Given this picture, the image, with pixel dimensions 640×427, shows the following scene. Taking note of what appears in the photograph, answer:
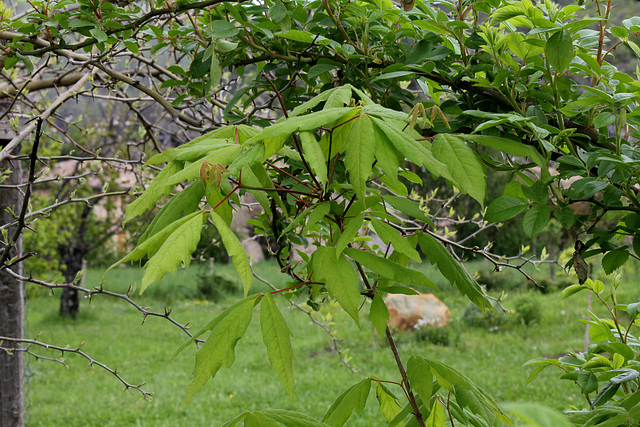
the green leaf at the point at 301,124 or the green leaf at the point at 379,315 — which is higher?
the green leaf at the point at 301,124

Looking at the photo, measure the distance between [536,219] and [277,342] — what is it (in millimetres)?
544

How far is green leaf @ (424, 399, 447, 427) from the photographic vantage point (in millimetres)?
987

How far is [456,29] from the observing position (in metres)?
1.02

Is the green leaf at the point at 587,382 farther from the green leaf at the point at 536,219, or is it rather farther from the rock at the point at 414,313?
the rock at the point at 414,313

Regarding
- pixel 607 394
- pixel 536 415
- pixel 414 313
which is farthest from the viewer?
pixel 414 313

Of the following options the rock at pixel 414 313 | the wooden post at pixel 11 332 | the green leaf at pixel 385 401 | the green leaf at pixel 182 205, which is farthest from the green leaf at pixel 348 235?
the rock at pixel 414 313

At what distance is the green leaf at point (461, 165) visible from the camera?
2.57 ft

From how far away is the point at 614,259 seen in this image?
110 centimetres

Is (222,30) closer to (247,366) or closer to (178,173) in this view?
(178,173)

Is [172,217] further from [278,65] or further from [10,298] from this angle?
[10,298]

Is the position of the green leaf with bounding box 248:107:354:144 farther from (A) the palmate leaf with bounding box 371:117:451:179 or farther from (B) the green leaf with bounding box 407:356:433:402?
(B) the green leaf with bounding box 407:356:433:402

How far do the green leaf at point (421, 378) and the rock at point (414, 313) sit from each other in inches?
268

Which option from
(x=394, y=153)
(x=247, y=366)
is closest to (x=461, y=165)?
(x=394, y=153)

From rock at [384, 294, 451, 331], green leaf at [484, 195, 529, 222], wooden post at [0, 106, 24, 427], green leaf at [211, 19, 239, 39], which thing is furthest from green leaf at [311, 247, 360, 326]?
rock at [384, 294, 451, 331]
